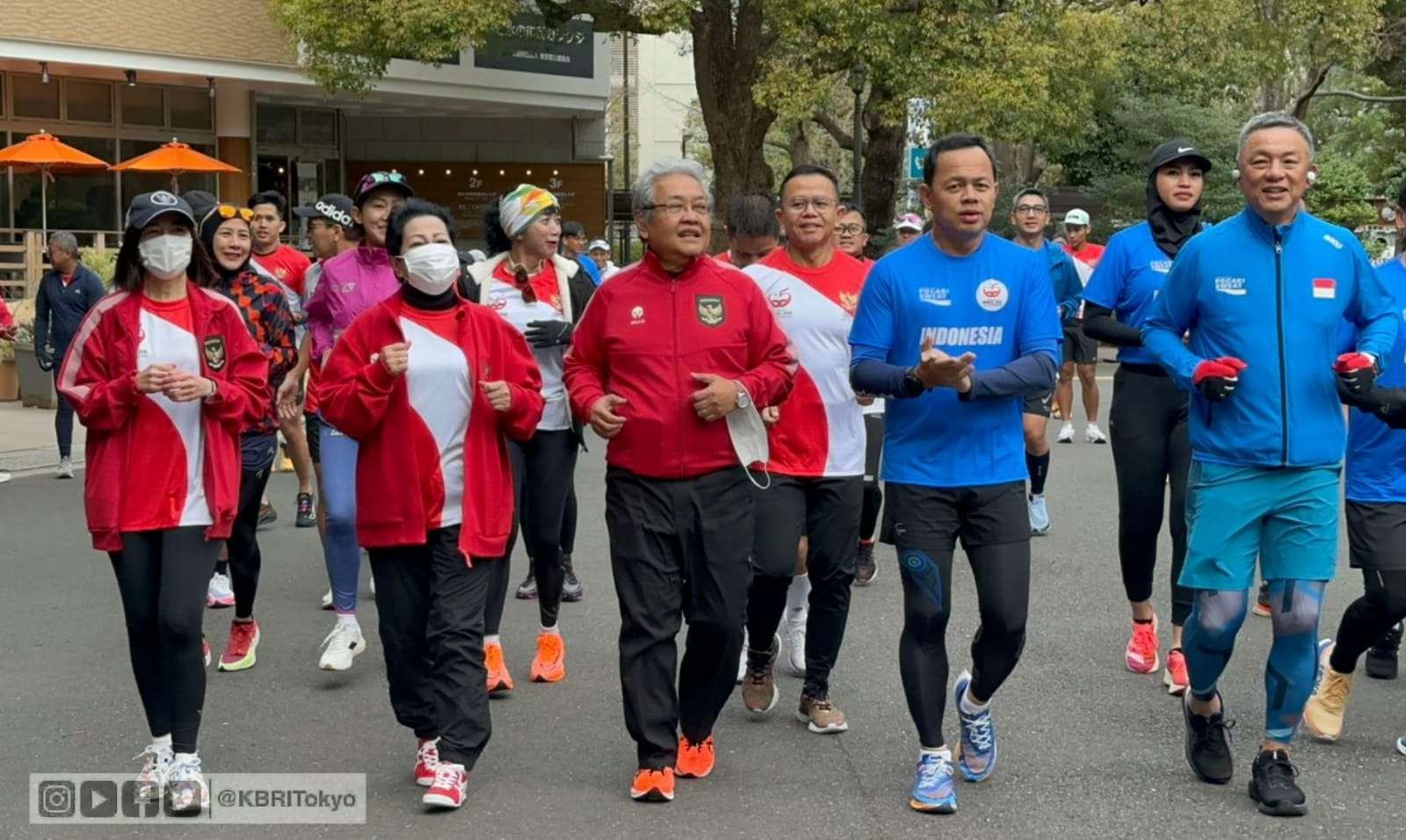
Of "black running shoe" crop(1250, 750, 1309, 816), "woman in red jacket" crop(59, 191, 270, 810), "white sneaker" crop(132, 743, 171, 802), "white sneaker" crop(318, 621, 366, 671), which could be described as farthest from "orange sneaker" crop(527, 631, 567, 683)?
"black running shoe" crop(1250, 750, 1309, 816)

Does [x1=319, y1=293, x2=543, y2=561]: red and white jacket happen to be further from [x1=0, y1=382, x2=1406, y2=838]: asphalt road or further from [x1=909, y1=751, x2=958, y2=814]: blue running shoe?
[x1=909, y1=751, x2=958, y2=814]: blue running shoe

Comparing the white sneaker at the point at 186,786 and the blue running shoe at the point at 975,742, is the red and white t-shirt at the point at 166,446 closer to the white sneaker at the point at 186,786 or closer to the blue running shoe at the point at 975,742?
the white sneaker at the point at 186,786

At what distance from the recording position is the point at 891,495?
5.71 m

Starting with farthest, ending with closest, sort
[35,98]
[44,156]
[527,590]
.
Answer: [35,98], [44,156], [527,590]

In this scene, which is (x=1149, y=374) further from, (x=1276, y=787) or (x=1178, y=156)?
→ (x=1276, y=787)

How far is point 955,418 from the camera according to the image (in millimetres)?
5535

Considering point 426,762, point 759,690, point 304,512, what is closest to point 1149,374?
point 759,690

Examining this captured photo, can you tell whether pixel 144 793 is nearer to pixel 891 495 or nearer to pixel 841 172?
pixel 891 495

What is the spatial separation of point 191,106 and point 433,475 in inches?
1208

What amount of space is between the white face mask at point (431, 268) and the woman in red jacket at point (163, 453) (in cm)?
66

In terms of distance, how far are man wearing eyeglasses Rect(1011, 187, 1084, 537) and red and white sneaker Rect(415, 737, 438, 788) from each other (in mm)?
5561

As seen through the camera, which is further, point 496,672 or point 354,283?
point 354,283

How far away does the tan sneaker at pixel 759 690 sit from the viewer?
672 cm

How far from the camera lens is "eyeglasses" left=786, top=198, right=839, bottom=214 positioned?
21.2 feet
